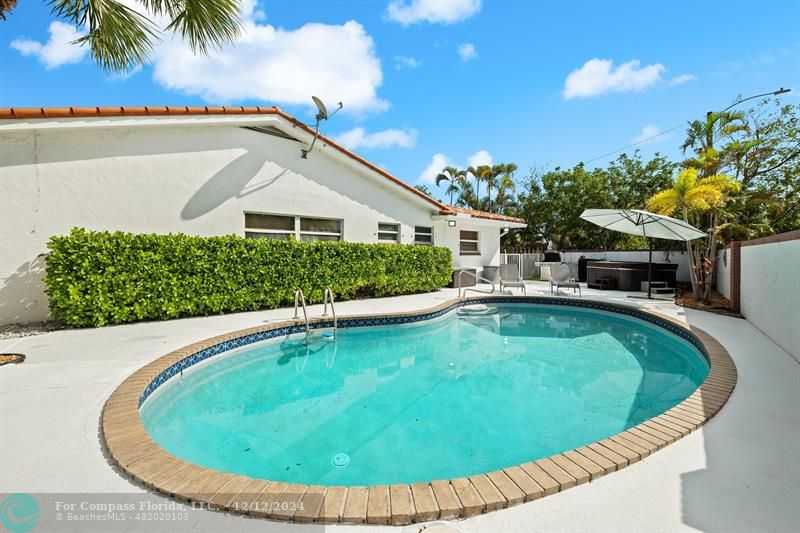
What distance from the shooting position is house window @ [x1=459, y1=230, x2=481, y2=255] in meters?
18.9

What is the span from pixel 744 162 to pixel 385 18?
18.6 meters

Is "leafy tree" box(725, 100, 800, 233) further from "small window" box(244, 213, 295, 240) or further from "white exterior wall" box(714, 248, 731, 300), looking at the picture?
"small window" box(244, 213, 295, 240)

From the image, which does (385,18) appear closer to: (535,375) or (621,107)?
(535,375)

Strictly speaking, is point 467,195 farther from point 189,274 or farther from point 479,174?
point 189,274

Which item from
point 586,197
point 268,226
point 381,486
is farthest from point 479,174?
point 381,486

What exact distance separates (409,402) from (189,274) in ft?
23.7

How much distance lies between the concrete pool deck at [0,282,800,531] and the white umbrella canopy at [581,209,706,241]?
651 cm

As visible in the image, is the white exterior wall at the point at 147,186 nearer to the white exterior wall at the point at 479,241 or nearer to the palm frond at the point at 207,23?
the palm frond at the point at 207,23

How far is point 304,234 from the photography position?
12938 mm

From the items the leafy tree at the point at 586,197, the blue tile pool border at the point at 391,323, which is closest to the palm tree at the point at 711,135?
the leafy tree at the point at 586,197

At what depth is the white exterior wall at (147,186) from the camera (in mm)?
8133

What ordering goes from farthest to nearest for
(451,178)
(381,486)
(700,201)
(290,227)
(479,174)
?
(451,178), (479,174), (290,227), (700,201), (381,486)

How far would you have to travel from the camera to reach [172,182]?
1004cm

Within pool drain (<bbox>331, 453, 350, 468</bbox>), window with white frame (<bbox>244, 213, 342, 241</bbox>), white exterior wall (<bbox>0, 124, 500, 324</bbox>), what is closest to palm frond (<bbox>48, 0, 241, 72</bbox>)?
white exterior wall (<bbox>0, 124, 500, 324</bbox>)
